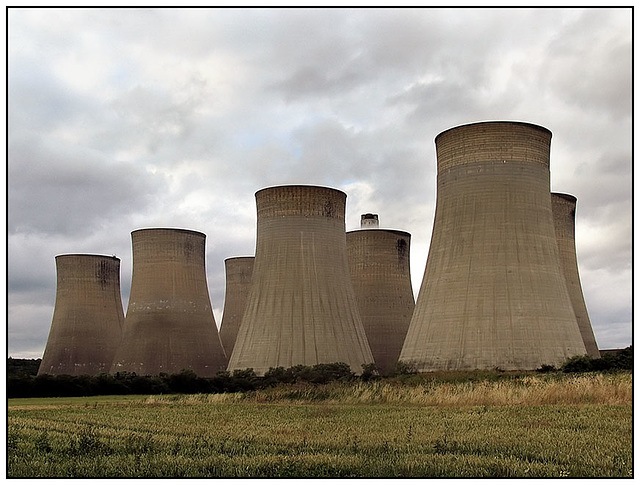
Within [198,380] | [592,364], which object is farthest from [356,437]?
[198,380]

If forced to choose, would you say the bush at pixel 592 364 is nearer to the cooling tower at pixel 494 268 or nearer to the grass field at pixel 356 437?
the cooling tower at pixel 494 268

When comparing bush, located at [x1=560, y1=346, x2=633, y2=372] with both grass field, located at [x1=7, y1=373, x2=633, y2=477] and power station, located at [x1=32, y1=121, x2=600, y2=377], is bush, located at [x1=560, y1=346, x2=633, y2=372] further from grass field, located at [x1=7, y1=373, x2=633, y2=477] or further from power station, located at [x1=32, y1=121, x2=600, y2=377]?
grass field, located at [x1=7, y1=373, x2=633, y2=477]

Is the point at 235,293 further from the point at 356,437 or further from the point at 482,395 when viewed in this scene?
the point at 356,437

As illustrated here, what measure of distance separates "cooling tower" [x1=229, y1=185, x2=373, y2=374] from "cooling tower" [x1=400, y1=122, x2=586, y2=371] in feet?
14.6

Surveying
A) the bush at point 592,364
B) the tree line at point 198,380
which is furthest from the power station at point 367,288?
the tree line at point 198,380

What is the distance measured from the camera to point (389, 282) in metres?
36.2

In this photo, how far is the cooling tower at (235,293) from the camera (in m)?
43.6

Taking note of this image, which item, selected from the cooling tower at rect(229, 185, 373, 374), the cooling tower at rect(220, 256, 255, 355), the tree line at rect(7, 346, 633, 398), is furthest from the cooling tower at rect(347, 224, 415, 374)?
the cooling tower at rect(220, 256, 255, 355)

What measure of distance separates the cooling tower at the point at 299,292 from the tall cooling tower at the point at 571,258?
8543mm

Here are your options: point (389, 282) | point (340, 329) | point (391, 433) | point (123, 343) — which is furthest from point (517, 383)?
point (123, 343)

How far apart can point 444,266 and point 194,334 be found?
51.8 feet

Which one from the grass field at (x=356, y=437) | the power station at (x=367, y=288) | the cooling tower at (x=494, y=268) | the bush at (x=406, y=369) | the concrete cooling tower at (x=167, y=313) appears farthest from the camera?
the concrete cooling tower at (x=167, y=313)

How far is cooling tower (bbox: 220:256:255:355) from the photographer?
43.6 metres

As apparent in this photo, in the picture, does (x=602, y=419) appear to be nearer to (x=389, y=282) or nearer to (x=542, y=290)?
(x=542, y=290)
